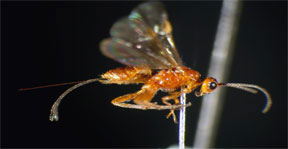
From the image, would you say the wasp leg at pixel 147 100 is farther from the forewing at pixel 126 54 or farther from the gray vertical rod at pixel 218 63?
the gray vertical rod at pixel 218 63

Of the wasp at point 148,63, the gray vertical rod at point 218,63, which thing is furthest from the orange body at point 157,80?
the gray vertical rod at point 218,63

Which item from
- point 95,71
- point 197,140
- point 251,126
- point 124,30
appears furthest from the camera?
point 251,126

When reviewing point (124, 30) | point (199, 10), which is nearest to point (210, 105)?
point (124, 30)

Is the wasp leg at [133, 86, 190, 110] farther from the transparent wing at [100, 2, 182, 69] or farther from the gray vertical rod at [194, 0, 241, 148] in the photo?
the gray vertical rod at [194, 0, 241, 148]

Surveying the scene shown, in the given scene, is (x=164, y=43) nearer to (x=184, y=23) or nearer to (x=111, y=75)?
(x=111, y=75)

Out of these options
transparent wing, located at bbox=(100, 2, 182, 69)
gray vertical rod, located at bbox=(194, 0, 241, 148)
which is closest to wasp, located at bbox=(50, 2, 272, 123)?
transparent wing, located at bbox=(100, 2, 182, 69)

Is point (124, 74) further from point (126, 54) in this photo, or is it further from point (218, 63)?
point (218, 63)

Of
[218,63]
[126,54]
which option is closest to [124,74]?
[126,54]
